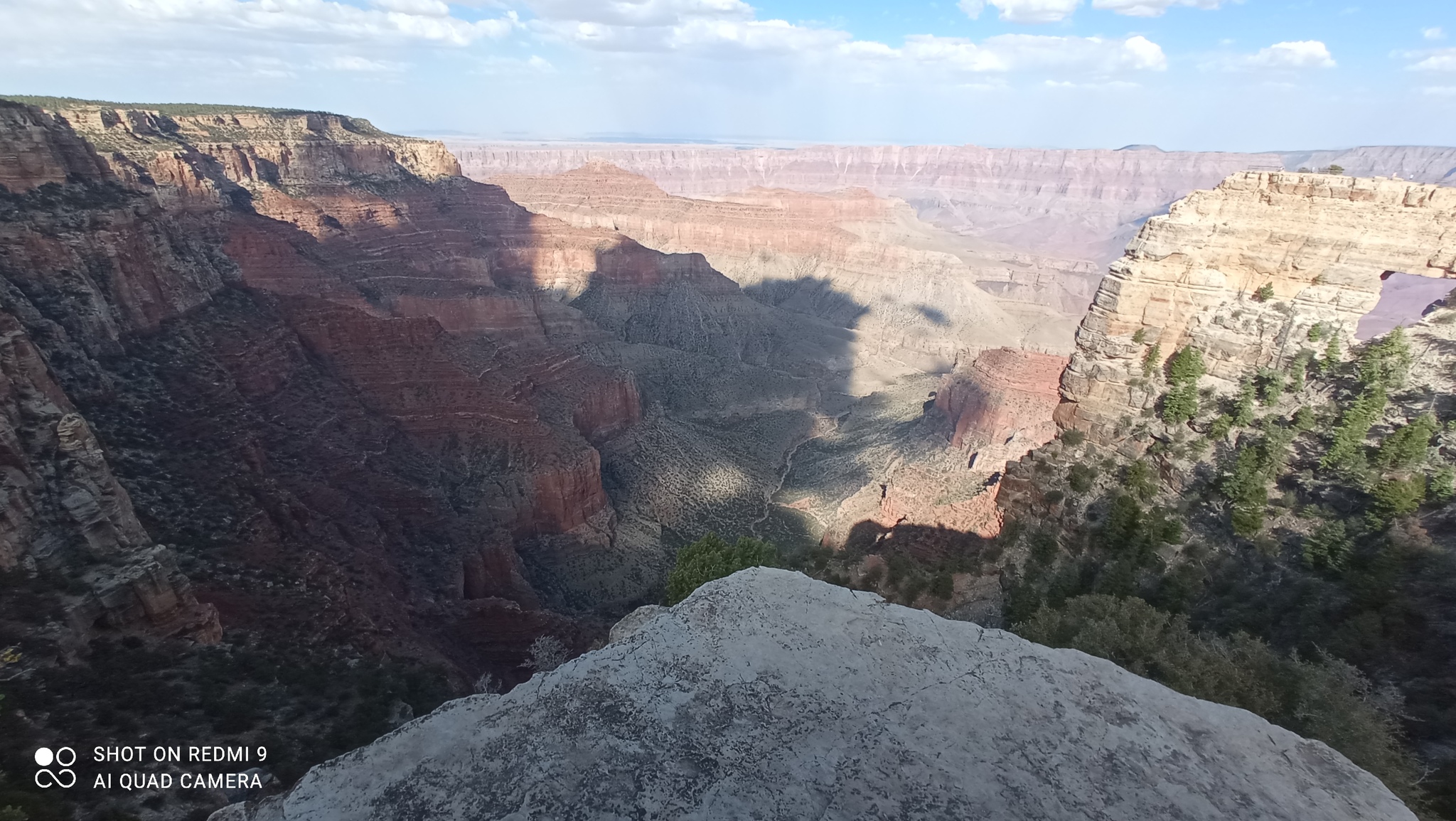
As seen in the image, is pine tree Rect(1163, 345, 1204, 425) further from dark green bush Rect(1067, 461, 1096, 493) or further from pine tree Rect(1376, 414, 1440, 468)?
pine tree Rect(1376, 414, 1440, 468)

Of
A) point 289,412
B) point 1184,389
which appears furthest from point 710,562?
point 289,412

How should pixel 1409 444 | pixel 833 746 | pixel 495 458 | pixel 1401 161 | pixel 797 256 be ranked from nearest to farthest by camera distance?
pixel 833 746 → pixel 1409 444 → pixel 495 458 → pixel 797 256 → pixel 1401 161

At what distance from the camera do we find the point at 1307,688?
10305 millimetres

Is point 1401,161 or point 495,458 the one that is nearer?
point 495,458

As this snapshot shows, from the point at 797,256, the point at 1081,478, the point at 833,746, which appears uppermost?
the point at 833,746

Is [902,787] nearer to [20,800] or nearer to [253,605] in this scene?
[20,800]

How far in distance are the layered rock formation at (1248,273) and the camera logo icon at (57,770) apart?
2608cm

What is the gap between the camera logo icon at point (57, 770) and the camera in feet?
31.4

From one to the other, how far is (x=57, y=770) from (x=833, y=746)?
1211 cm

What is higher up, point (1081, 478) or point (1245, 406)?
point (1245, 406)

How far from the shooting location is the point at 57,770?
389 inches

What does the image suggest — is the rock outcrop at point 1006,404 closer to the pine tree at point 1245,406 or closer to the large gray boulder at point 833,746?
the pine tree at point 1245,406

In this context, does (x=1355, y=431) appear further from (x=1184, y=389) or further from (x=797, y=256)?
(x=797, y=256)

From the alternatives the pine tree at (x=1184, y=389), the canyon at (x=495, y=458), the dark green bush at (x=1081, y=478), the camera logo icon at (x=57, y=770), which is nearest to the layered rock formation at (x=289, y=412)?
the canyon at (x=495, y=458)
